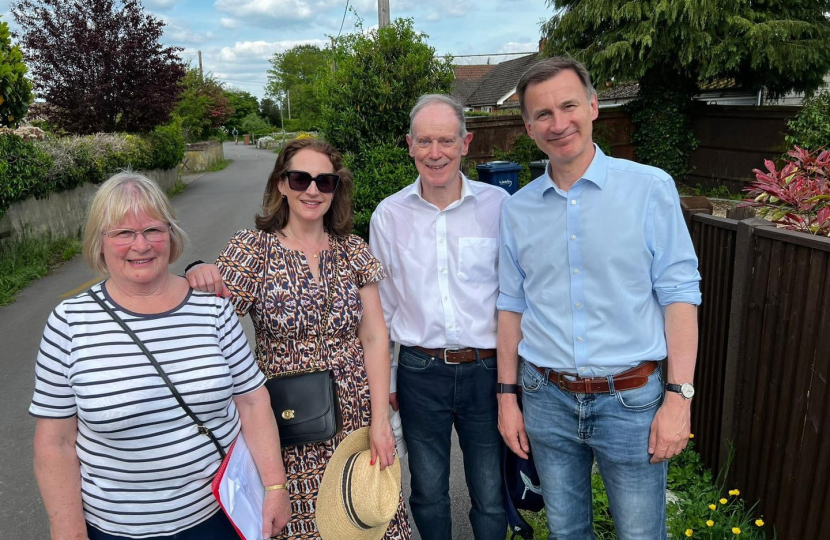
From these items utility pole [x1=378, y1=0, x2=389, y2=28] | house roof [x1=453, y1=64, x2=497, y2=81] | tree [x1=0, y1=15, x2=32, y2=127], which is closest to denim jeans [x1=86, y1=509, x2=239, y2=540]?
tree [x1=0, y1=15, x2=32, y2=127]

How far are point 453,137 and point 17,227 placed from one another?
9.07 meters

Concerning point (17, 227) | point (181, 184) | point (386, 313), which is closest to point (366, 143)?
point (386, 313)

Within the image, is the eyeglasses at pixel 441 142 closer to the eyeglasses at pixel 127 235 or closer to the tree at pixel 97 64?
the eyeglasses at pixel 127 235

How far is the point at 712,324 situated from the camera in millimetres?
3160

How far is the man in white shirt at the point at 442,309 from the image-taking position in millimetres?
2408

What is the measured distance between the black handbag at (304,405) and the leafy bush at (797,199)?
2.46m

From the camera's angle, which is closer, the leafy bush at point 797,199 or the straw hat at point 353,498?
the straw hat at point 353,498

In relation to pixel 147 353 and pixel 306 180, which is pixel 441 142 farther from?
pixel 147 353

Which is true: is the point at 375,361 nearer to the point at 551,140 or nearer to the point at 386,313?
the point at 386,313

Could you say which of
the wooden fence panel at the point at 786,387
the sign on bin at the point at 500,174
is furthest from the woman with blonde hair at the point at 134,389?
the sign on bin at the point at 500,174

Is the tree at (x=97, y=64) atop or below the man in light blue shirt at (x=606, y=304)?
atop

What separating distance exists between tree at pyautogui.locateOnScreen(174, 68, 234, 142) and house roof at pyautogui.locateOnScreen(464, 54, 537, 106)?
49.6ft

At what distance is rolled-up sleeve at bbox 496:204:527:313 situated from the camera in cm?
222

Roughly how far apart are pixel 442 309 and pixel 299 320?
62 cm
